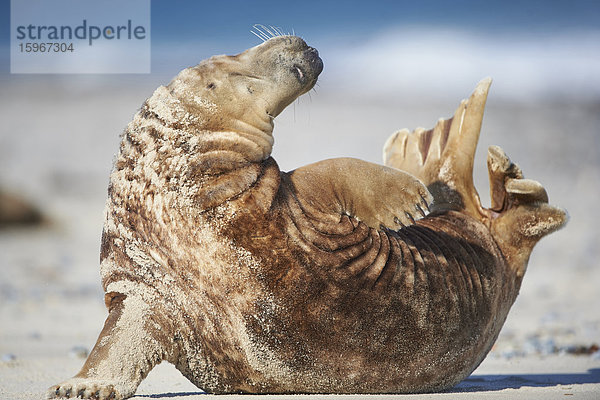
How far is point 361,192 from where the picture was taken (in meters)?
3.96

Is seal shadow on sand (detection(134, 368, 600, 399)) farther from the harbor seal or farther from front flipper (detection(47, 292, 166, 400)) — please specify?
front flipper (detection(47, 292, 166, 400))

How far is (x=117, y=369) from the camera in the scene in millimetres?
3514

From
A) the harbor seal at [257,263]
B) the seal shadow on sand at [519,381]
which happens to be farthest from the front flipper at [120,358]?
the seal shadow on sand at [519,381]

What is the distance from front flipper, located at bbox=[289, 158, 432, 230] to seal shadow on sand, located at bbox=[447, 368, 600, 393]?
3.58 feet

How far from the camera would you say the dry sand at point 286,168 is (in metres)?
5.19

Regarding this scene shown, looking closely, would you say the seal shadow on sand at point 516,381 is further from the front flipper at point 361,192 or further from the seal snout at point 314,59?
the seal snout at point 314,59

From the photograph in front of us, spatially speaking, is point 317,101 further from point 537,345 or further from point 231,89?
point 231,89

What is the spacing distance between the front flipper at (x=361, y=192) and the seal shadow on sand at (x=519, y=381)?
3.58 feet

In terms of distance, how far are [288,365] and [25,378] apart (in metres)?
1.89

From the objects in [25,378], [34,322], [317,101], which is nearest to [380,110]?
[317,101]

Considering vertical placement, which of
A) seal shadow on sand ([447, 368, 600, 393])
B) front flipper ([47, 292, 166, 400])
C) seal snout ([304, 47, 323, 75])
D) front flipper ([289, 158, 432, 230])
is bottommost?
seal shadow on sand ([447, 368, 600, 393])

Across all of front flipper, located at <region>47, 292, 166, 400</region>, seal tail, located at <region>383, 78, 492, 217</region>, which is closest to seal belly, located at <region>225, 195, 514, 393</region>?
front flipper, located at <region>47, 292, 166, 400</region>

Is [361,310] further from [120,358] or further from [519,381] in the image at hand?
[519,381]

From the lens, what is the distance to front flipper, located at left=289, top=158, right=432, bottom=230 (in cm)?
390
